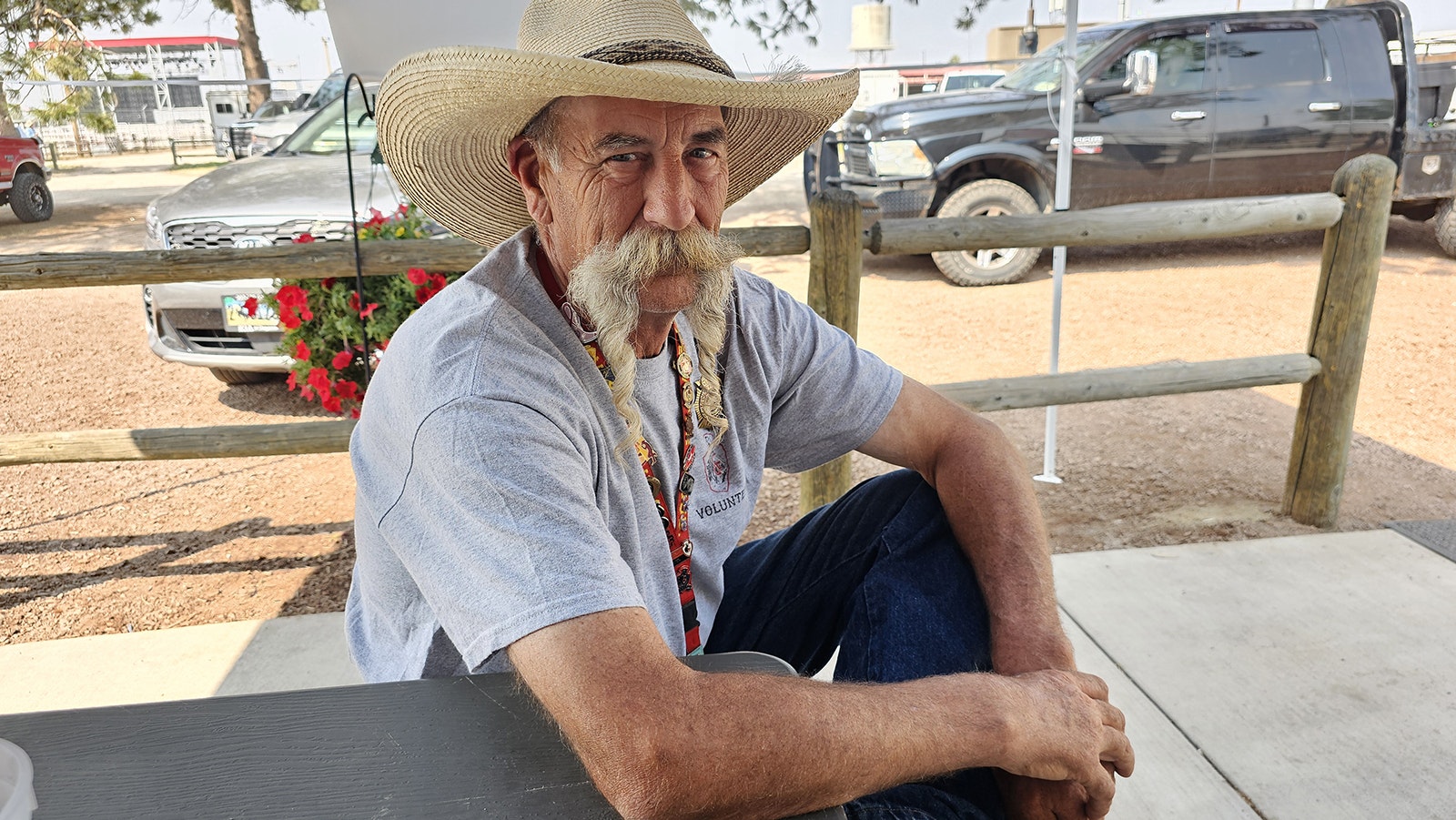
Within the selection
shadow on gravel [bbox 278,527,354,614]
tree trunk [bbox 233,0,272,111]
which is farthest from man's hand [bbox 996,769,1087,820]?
tree trunk [bbox 233,0,272,111]

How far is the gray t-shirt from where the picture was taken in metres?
1.06

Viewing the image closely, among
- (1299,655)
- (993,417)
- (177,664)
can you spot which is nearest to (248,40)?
(993,417)

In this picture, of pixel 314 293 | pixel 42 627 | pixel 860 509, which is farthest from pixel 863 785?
pixel 314 293

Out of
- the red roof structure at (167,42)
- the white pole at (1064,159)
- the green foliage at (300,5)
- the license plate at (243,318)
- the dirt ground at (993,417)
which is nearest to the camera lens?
the dirt ground at (993,417)

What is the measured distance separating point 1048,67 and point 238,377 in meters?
5.95

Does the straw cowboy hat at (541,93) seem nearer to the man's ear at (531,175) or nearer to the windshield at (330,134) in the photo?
the man's ear at (531,175)

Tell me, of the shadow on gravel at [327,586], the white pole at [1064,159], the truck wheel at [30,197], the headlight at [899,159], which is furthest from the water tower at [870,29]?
the truck wheel at [30,197]

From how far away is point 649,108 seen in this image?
4.63 feet

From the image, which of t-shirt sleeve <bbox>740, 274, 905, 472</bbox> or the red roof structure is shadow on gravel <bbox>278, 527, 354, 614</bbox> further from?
the red roof structure

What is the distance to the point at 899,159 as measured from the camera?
23.9 ft

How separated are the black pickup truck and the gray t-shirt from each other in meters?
5.82

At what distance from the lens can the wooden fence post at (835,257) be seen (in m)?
2.76

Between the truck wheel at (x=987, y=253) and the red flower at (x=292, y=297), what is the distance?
4659 millimetres

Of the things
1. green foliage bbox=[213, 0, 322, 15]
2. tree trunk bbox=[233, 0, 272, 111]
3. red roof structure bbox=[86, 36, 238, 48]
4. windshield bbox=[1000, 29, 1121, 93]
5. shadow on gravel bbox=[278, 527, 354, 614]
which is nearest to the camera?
shadow on gravel bbox=[278, 527, 354, 614]
